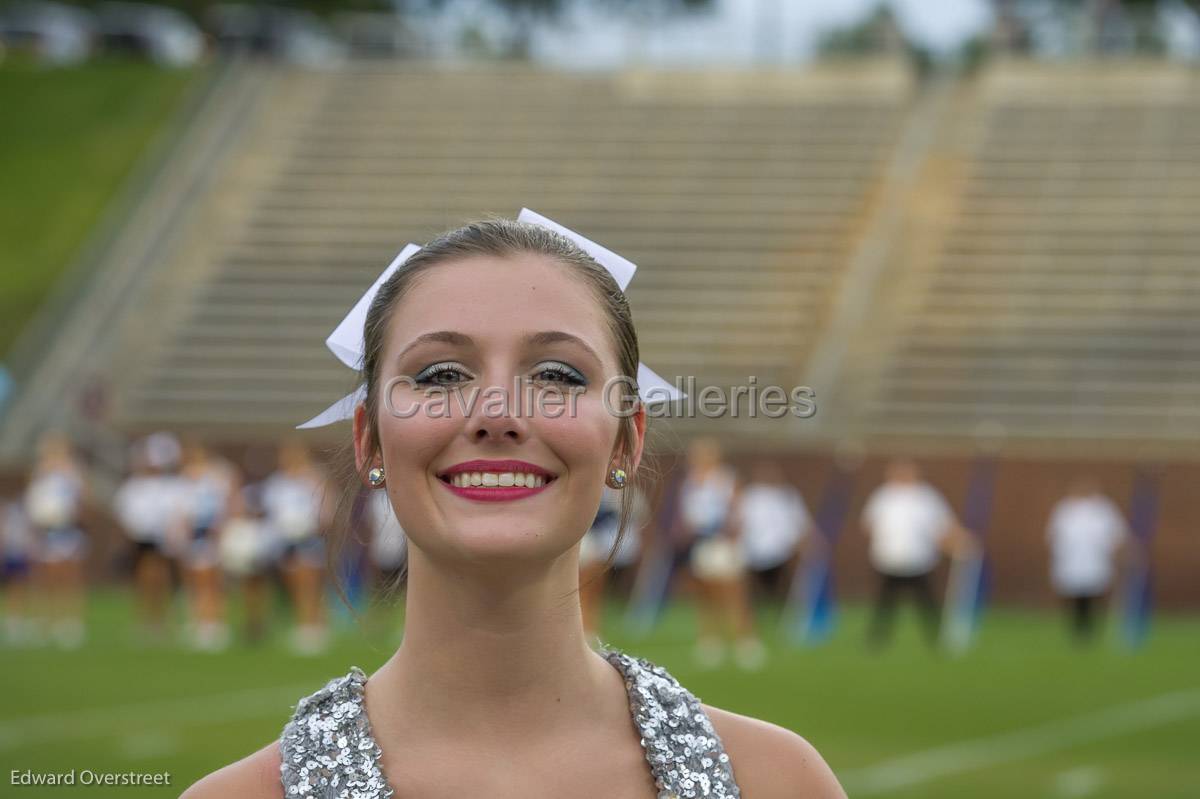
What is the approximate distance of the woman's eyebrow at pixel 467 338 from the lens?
6.87ft

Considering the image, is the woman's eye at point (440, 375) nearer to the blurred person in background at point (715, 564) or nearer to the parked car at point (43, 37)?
the blurred person in background at point (715, 564)

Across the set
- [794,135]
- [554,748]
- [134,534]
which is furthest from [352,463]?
[794,135]

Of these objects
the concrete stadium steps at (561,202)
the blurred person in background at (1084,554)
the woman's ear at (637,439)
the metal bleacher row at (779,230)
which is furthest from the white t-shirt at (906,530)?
the woman's ear at (637,439)

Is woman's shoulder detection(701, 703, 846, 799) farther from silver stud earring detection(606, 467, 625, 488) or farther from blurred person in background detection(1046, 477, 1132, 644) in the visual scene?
blurred person in background detection(1046, 477, 1132, 644)

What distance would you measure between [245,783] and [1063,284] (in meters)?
24.2

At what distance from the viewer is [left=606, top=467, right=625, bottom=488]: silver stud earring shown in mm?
2217

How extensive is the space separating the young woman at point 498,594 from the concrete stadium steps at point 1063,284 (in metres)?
21.2

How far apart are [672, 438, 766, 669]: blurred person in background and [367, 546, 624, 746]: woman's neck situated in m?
13.1

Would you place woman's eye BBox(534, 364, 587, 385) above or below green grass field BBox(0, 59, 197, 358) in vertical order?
below

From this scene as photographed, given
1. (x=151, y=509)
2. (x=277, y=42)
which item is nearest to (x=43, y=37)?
(x=277, y=42)

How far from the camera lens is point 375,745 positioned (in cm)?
210

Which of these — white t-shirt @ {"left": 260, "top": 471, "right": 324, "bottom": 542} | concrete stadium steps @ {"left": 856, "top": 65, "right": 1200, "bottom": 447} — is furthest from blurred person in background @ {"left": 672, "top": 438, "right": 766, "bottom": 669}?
concrete stadium steps @ {"left": 856, "top": 65, "right": 1200, "bottom": 447}

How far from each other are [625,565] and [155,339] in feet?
30.0

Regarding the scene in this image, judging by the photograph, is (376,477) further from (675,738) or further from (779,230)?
(779,230)
